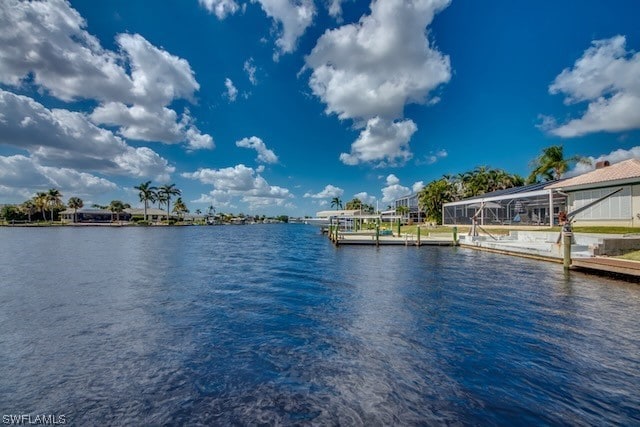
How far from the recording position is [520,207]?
41.4 metres

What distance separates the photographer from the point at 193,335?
9258 mm

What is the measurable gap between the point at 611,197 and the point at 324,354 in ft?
94.8

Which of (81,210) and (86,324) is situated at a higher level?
(81,210)

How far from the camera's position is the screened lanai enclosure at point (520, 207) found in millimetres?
34750

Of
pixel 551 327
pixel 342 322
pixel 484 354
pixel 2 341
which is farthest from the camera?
pixel 342 322

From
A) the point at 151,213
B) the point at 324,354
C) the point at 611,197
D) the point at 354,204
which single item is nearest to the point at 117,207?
the point at 151,213

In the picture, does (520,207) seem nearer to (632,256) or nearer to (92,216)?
(632,256)

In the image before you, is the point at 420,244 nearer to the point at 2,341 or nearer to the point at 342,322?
the point at 342,322

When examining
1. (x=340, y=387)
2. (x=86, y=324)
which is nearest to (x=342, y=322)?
(x=340, y=387)

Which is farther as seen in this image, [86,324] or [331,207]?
[331,207]

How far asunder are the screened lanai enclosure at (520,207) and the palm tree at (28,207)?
136574mm

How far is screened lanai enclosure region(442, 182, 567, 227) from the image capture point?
114ft

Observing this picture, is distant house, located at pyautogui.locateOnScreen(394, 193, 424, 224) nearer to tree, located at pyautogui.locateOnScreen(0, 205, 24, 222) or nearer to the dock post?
the dock post

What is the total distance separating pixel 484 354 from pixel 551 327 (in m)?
3.66
